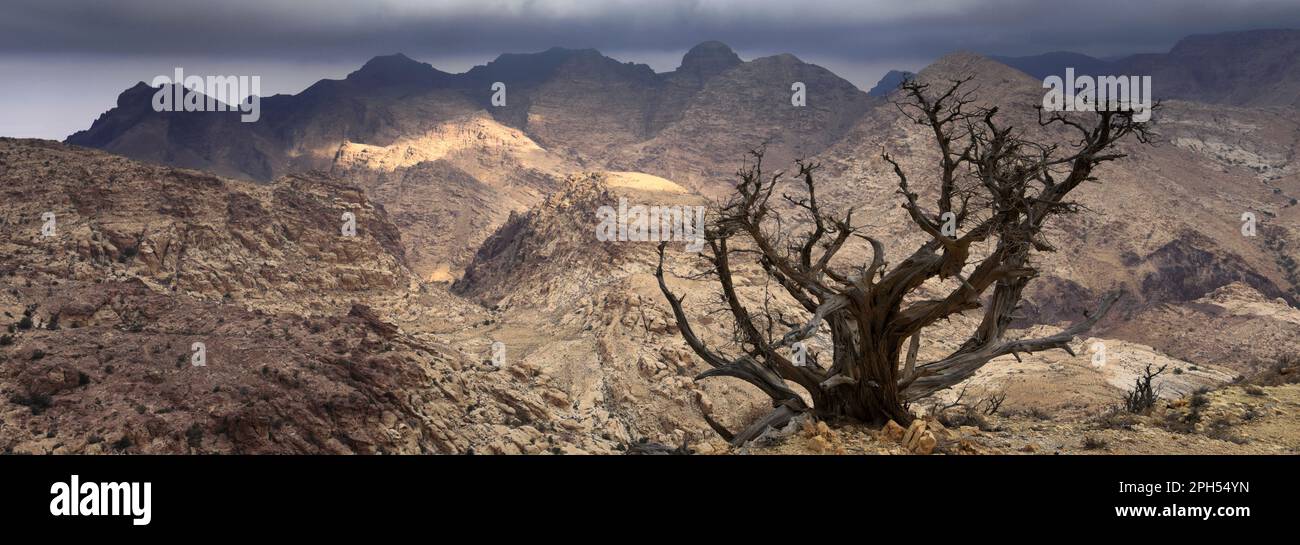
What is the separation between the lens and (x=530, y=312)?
48.1 meters

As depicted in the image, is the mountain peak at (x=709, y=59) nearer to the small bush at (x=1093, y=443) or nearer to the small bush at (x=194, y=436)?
the small bush at (x=194, y=436)

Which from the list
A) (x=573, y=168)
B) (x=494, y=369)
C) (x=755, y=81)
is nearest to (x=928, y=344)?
(x=494, y=369)

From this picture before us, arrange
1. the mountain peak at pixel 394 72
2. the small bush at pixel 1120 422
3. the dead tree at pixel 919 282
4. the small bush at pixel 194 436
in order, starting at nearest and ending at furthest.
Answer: the dead tree at pixel 919 282 → the small bush at pixel 1120 422 → the small bush at pixel 194 436 → the mountain peak at pixel 394 72

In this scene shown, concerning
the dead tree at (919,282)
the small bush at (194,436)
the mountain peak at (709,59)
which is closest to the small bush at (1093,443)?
the dead tree at (919,282)

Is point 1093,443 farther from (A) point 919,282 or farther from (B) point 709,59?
(B) point 709,59

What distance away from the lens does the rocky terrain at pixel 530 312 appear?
2178cm

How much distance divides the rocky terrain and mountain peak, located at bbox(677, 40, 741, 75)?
64088 mm

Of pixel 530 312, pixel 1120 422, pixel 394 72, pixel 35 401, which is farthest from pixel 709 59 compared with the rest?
pixel 1120 422

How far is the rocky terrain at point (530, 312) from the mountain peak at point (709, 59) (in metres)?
64.1

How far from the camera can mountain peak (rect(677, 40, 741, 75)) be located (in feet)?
528

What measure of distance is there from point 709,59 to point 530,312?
12403 centimetres

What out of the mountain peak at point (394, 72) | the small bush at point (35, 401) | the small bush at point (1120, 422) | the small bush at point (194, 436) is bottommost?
the small bush at point (194, 436)
